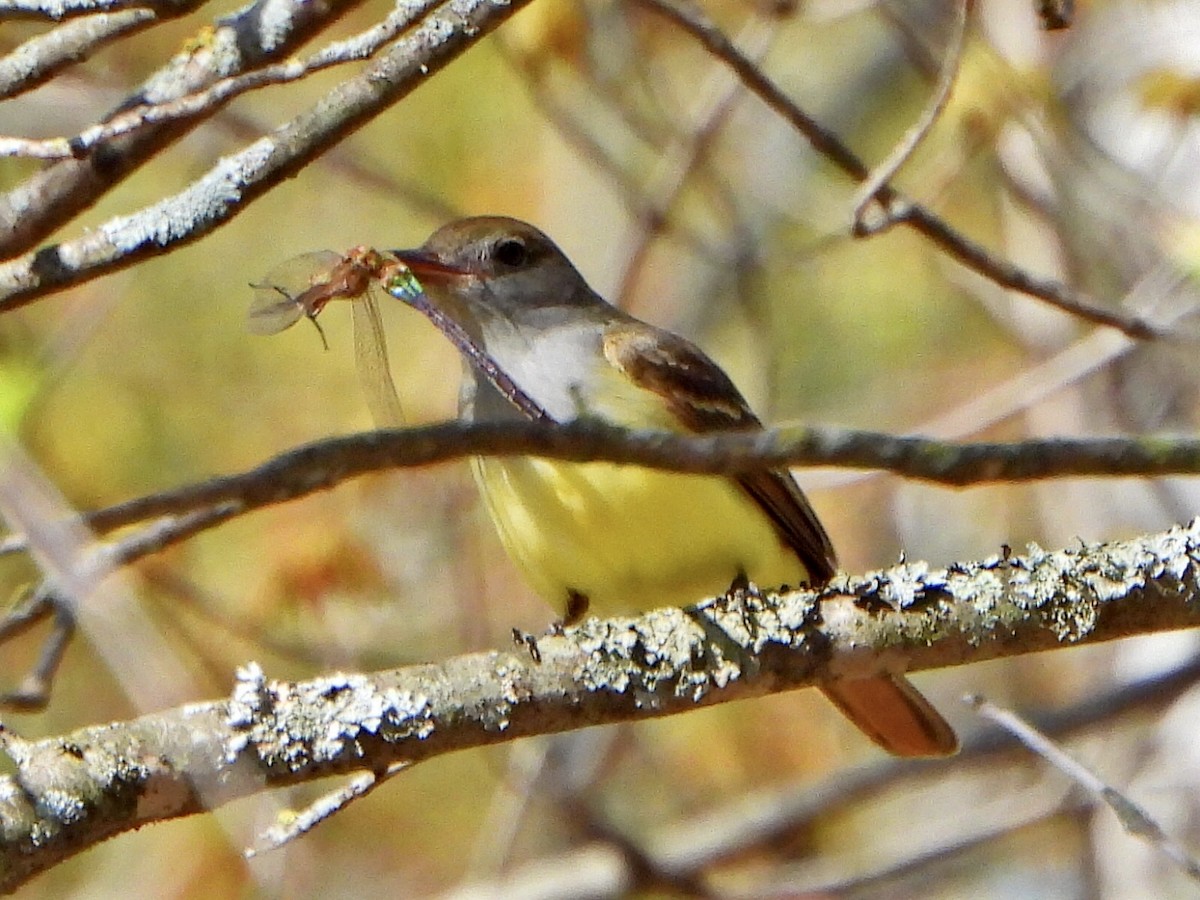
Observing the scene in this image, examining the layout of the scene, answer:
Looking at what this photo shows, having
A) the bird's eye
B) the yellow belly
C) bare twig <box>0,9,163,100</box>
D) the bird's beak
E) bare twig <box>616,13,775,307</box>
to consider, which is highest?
bare twig <box>616,13,775,307</box>

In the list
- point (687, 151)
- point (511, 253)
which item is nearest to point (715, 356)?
point (687, 151)

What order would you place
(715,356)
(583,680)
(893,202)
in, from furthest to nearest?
(715,356), (893,202), (583,680)

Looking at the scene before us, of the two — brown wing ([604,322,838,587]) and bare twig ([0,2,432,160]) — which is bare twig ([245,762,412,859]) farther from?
brown wing ([604,322,838,587])

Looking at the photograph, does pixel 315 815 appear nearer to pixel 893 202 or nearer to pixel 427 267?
pixel 893 202

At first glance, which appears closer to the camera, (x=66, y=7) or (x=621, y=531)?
(x=66, y=7)

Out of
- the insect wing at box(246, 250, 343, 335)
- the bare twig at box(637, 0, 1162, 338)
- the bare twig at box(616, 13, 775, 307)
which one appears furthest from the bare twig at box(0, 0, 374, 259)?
the bare twig at box(616, 13, 775, 307)

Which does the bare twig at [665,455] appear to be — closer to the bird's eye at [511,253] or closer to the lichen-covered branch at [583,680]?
the lichen-covered branch at [583,680]

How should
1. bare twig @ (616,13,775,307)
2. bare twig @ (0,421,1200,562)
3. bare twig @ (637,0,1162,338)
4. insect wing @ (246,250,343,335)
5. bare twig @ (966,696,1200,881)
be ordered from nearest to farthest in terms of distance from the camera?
1. bare twig @ (0,421,1200,562)
2. bare twig @ (966,696,1200,881)
3. bare twig @ (637,0,1162,338)
4. insect wing @ (246,250,343,335)
5. bare twig @ (616,13,775,307)

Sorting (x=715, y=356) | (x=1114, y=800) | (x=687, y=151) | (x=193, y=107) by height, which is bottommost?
(x=1114, y=800)
